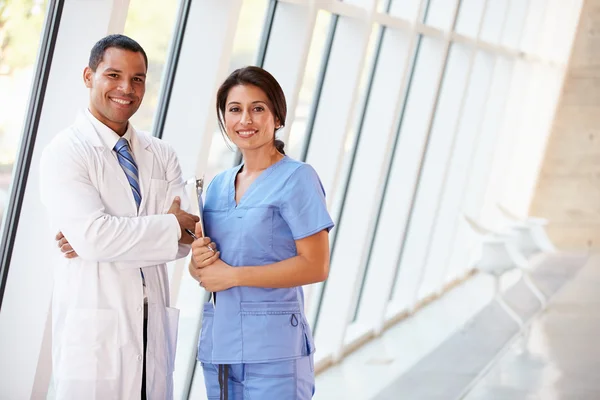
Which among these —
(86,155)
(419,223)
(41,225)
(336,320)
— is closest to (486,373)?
(336,320)

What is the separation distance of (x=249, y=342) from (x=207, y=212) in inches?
17.4

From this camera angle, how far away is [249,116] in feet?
8.69

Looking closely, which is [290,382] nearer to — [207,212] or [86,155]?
[207,212]

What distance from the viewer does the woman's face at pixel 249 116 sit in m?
2.65

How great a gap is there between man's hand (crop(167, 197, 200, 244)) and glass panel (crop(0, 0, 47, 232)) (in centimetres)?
91

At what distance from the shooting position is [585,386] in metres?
6.03

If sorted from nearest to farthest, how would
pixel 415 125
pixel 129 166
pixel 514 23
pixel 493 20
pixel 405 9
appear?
pixel 129 166, pixel 405 9, pixel 415 125, pixel 493 20, pixel 514 23

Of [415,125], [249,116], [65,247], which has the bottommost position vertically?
[65,247]

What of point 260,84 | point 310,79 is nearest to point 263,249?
point 260,84

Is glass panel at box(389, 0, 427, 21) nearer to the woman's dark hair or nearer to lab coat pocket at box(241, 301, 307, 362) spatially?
the woman's dark hair

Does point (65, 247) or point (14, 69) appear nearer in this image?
point (65, 247)

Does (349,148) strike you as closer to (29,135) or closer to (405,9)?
(405,9)

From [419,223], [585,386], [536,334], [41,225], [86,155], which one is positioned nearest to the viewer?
[86,155]

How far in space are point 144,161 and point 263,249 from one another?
49 centimetres
